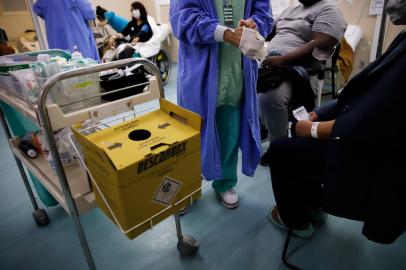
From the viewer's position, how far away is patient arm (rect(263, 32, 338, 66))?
6.05 feet

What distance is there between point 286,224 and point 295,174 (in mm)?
327

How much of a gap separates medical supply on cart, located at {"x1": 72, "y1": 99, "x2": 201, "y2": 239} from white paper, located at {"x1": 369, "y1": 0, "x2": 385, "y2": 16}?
2.87m

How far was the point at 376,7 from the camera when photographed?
2809 mm

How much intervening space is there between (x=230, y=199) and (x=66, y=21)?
77.8 inches

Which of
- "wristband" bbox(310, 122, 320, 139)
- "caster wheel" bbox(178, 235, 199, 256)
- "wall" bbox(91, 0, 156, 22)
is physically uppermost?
"wall" bbox(91, 0, 156, 22)

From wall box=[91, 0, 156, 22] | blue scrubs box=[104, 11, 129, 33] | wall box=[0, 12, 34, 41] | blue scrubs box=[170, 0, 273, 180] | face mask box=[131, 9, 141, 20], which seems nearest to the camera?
blue scrubs box=[170, 0, 273, 180]

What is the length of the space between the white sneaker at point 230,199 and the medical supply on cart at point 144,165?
0.71 metres

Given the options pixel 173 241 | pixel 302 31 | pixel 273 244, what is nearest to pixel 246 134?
pixel 273 244

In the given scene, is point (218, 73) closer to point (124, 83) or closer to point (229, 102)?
point (229, 102)

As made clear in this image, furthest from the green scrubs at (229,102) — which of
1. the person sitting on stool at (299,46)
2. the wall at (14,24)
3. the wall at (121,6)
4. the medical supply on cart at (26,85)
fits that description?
the wall at (14,24)

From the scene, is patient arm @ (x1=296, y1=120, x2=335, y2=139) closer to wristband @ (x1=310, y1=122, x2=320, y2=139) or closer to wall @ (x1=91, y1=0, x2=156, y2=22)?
wristband @ (x1=310, y1=122, x2=320, y2=139)

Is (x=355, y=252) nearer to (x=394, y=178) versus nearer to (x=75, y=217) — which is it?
(x=394, y=178)

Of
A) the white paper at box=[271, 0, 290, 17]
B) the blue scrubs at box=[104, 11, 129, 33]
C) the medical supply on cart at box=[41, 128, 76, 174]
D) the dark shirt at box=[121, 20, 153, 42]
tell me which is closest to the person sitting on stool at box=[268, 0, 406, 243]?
the medical supply on cart at box=[41, 128, 76, 174]

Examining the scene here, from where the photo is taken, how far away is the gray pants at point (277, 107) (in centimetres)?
178
